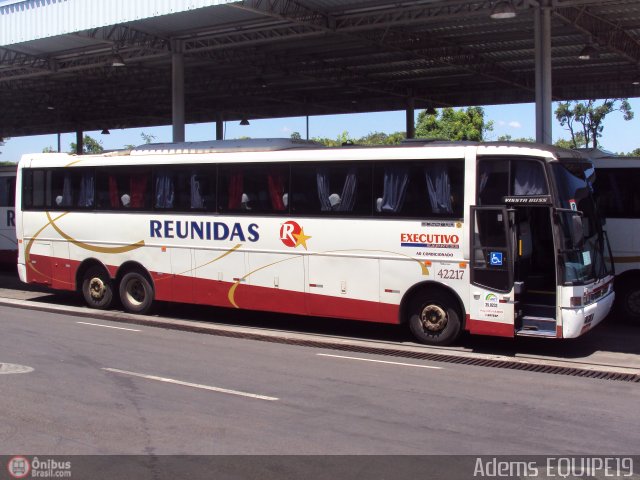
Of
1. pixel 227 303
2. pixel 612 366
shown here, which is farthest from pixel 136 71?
pixel 612 366

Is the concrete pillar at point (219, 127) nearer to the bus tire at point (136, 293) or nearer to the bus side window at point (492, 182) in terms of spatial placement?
the bus tire at point (136, 293)

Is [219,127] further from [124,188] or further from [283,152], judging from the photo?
[283,152]

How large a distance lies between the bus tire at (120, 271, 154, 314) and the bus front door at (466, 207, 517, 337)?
23.0 feet

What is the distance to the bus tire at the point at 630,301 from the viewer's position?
13.2 meters

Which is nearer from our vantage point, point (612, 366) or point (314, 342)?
point (612, 366)

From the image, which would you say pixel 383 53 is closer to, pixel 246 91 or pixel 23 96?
pixel 246 91

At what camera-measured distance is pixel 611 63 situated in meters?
24.4

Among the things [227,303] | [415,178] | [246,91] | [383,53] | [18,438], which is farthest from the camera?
[246,91]

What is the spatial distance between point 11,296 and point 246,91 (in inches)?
686

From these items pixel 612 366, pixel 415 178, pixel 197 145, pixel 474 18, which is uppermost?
pixel 474 18

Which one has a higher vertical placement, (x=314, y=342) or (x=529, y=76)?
(x=529, y=76)

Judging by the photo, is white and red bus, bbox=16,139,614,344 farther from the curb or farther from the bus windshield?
the curb

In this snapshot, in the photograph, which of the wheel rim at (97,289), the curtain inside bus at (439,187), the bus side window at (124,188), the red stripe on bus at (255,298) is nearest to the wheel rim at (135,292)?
the red stripe on bus at (255,298)

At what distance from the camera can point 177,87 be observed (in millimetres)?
22750
